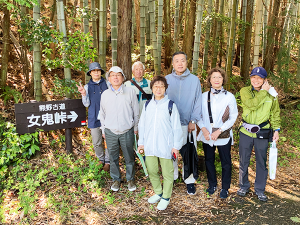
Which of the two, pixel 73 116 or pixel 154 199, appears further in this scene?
pixel 73 116

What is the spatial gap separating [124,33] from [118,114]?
1.42m

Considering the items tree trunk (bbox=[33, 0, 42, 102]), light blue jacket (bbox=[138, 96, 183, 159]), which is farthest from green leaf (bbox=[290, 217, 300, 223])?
tree trunk (bbox=[33, 0, 42, 102])

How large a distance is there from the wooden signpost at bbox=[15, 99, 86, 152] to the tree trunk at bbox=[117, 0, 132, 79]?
0.95 meters

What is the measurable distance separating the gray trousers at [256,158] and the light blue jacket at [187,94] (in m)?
0.75

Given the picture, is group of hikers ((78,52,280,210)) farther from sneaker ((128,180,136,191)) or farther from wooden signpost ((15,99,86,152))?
wooden signpost ((15,99,86,152))

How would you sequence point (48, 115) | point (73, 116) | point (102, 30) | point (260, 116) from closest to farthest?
1. point (260, 116)
2. point (48, 115)
3. point (73, 116)
4. point (102, 30)

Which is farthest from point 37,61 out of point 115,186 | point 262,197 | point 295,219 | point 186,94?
point 295,219

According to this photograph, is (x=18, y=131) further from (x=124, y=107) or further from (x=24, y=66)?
(x=24, y=66)

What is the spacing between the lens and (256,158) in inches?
126

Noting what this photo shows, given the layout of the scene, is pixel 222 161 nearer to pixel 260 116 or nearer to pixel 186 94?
pixel 260 116

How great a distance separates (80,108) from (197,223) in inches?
94.1

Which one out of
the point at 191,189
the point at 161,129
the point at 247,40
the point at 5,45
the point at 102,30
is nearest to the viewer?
the point at 161,129

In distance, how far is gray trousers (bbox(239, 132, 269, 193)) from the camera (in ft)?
10.2

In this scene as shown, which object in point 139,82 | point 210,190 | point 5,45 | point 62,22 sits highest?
point 62,22
